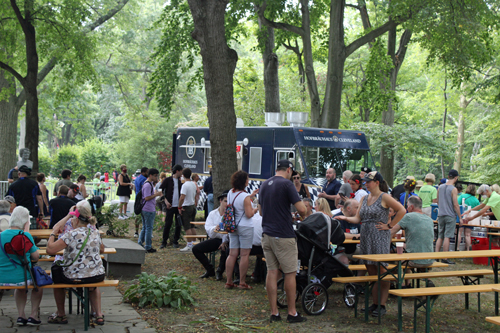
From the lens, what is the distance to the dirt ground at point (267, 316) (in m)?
6.05

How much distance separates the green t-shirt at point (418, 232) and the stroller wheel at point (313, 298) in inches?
55.1

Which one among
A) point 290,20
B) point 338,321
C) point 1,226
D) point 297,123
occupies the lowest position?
point 338,321

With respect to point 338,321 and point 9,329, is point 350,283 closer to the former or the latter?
point 338,321

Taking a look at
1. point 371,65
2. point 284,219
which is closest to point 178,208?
point 284,219

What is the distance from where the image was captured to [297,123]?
46.8ft

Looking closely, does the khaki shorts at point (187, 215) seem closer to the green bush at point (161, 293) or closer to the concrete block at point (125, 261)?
the concrete block at point (125, 261)

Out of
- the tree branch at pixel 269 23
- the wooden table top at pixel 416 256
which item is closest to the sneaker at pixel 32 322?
the wooden table top at pixel 416 256

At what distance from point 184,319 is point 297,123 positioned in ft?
28.9

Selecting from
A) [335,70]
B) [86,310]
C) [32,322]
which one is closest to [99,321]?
[86,310]

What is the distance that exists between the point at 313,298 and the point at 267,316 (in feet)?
2.15

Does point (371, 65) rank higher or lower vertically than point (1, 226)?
higher

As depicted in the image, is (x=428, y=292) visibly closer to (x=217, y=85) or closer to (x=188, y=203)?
(x=217, y=85)

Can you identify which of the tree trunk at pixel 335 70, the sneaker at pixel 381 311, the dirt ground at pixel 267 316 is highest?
the tree trunk at pixel 335 70

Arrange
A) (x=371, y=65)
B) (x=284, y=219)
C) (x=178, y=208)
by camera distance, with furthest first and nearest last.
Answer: (x=371, y=65) < (x=178, y=208) < (x=284, y=219)
